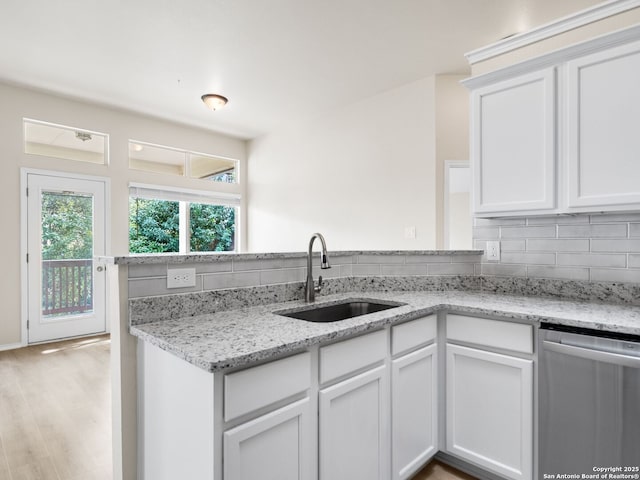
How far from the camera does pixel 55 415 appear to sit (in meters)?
2.42

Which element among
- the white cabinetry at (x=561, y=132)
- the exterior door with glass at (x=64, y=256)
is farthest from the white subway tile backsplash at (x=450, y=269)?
the exterior door with glass at (x=64, y=256)

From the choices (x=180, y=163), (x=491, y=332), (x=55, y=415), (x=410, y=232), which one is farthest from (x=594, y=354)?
(x=180, y=163)

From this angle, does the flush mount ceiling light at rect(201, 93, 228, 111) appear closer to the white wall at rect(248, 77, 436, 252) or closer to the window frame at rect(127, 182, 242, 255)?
the white wall at rect(248, 77, 436, 252)

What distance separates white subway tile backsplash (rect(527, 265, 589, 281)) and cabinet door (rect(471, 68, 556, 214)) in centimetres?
44

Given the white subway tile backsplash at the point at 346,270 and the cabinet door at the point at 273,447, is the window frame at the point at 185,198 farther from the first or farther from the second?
the cabinet door at the point at 273,447

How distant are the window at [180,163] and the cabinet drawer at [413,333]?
4.61 meters

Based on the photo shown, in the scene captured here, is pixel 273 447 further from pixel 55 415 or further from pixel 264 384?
pixel 55 415

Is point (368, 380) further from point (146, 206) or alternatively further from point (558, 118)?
point (146, 206)

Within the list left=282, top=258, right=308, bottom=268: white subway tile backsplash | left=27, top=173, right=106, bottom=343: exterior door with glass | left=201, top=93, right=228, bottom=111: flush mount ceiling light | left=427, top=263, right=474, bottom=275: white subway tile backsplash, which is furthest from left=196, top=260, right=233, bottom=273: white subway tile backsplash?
left=27, top=173, right=106, bottom=343: exterior door with glass

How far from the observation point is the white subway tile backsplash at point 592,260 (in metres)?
1.86

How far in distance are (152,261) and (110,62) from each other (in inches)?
123

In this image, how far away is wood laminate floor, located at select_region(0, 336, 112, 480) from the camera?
1883 mm

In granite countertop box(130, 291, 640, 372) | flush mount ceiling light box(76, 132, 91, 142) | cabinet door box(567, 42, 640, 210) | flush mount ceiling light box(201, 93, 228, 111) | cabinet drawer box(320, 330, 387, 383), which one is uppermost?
flush mount ceiling light box(201, 93, 228, 111)

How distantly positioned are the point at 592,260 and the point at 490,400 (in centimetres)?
97
